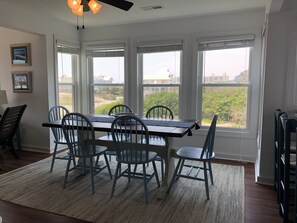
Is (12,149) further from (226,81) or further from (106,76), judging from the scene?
(226,81)

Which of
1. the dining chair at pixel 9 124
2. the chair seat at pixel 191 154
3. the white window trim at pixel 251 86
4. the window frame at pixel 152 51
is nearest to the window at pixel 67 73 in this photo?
the dining chair at pixel 9 124

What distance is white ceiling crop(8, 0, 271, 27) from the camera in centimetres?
337

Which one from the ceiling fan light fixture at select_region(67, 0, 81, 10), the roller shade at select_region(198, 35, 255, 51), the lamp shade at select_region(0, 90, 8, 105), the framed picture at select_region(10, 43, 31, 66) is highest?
the ceiling fan light fixture at select_region(67, 0, 81, 10)

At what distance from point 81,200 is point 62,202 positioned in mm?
193

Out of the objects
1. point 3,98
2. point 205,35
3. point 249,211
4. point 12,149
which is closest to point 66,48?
point 3,98

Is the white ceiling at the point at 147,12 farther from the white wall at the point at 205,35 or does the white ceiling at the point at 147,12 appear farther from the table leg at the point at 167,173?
the table leg at the point at 167,173

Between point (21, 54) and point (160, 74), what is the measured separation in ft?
8.11

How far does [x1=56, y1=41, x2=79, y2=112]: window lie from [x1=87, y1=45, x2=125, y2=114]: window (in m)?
0.31

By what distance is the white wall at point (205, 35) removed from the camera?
3.75 meters

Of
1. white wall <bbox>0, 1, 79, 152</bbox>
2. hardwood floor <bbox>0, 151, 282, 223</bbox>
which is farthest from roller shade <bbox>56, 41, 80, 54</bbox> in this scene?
hardwood floor <bbox>0, 151, 282, 223</bbox>

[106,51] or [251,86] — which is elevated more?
[106,51]

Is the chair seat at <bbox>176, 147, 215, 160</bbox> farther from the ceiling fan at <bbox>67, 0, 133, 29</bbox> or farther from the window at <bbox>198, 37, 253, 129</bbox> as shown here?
the ceiling fan at <bbox>67, 0, 133, 29</bbox>

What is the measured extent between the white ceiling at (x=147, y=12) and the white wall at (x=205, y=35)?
14 cm

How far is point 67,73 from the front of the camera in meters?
4.72
